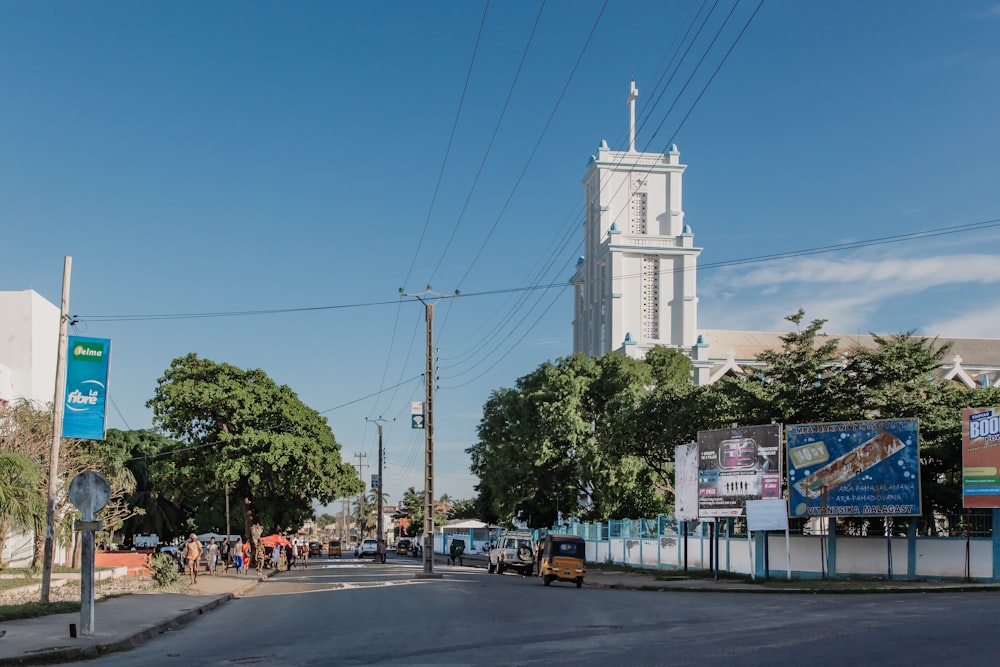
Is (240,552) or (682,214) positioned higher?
(682,214)

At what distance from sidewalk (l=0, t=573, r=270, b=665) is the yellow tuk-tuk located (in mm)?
10778

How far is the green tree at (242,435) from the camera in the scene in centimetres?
5150

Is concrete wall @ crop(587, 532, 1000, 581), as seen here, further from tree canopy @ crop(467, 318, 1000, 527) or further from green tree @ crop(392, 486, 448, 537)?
green tree @ crop(392, 486, 448, 537)

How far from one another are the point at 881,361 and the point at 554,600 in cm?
1590

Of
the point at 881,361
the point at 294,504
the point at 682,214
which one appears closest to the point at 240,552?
the point at 294,504

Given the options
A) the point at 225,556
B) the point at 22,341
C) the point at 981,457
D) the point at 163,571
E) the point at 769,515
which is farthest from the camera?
the point at 225,556

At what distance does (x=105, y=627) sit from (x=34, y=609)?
278 cm

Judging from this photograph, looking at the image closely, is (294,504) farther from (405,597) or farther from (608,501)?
(405,597)

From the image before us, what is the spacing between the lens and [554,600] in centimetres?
2342

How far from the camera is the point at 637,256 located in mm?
84500

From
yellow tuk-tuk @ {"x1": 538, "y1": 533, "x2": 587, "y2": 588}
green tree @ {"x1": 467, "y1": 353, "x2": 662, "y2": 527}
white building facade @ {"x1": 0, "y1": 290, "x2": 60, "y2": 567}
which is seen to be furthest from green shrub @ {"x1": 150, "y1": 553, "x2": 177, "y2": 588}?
green tree @ {"x1": 467, "y1": 353, "x2": 662, "y2": 527}

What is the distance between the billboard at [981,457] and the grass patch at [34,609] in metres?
21.8

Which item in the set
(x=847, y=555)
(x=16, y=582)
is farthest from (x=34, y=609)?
(x=847, y=555)

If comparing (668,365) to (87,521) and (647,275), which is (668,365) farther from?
(87,521)
